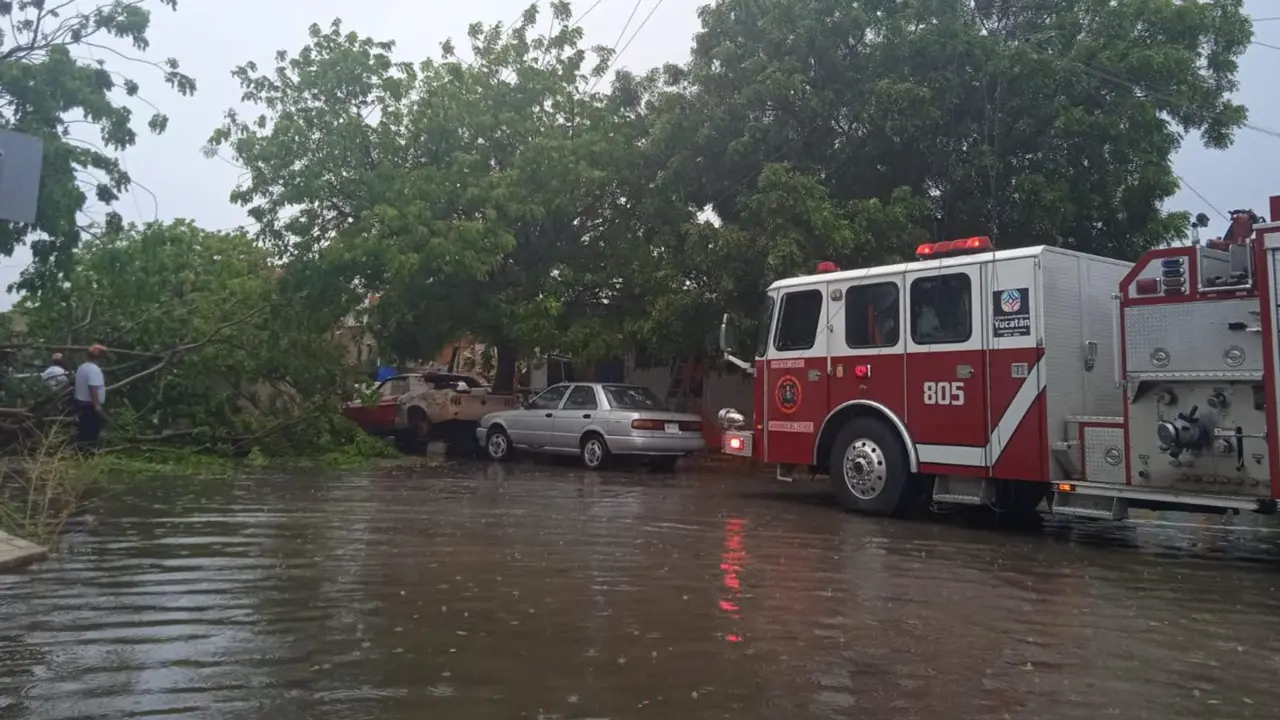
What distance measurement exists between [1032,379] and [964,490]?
4.41 feet

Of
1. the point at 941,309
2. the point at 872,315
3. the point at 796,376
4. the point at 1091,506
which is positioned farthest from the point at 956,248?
the point at 1091,506

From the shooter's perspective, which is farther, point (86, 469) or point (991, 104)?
point (991, 104)

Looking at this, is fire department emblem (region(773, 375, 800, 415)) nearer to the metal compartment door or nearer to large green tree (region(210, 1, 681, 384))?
the metal compartment door

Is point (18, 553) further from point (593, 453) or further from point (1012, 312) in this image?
point (593, 453)

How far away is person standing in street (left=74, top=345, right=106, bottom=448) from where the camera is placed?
13.2 metres

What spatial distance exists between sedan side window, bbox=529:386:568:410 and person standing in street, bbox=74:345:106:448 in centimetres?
733

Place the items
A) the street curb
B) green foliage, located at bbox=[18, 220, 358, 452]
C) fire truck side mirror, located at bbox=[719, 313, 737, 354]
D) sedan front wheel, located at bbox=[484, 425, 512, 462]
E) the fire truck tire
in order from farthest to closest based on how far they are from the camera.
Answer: sedan front wheel, located at bbox=[484, 425, 512, 462], green foliage, located at bbox=[18, 220, 358, 452], fire truck side mirror, located at bbox=[719, 313, 737, 354], the fire truck tire, the street curb

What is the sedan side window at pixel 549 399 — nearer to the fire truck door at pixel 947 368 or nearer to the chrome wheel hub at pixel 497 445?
the chrome wheel hub at pixel 497 445

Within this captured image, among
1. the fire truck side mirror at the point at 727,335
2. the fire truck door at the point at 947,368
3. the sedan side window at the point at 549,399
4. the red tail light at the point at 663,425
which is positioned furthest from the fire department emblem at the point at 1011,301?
the sedan side window at the point at 549,399

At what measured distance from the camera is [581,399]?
710 inches

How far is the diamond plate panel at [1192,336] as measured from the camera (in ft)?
26.8

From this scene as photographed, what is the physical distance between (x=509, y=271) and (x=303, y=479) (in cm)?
735

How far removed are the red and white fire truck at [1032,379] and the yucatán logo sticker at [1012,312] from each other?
2 cm

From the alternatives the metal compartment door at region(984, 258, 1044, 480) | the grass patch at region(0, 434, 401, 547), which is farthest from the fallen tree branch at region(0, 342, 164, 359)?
the metal compartment door at region(984, 258, 1044, 480)
